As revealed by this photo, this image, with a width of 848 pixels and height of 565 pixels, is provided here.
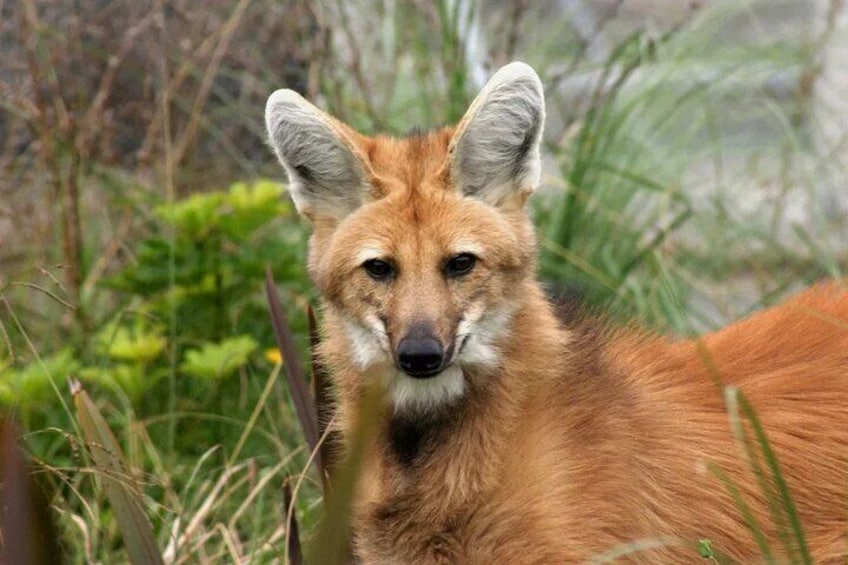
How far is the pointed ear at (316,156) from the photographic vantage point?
3029 mm

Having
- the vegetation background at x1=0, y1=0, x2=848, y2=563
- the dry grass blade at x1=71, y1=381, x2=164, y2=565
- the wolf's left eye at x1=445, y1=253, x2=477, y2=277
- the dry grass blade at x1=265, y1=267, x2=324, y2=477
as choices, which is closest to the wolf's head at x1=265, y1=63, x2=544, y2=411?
the wolf's left eye at x1=445, y1=253, x2=477, y2=277

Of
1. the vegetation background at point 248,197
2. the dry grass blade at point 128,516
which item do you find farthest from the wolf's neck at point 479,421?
the vegetation background at point 248,197

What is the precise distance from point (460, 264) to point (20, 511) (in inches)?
49.8

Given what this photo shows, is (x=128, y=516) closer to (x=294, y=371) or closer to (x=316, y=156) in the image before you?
(x=294, y=371)

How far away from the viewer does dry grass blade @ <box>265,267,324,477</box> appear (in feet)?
9.62

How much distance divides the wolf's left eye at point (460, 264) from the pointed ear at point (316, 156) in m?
0.33

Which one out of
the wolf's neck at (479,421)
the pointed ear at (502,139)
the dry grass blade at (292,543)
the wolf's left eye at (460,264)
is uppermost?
the pointed ear at (502,139)

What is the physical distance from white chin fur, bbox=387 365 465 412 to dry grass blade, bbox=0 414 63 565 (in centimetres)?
116

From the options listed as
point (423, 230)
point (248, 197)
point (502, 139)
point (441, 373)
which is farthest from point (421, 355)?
point (248, 197)

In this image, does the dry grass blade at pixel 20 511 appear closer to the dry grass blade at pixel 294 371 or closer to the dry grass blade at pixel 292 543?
the dry grass blade at pixel 292 543

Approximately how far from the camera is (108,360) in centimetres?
466

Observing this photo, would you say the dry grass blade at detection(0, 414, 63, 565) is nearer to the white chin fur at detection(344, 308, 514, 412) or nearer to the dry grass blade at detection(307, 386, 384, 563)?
the dry grass blade at detection(307, 386, 384, 563)

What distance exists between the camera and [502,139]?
3.06 metres

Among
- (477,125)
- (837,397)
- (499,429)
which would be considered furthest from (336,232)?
(837,397)
